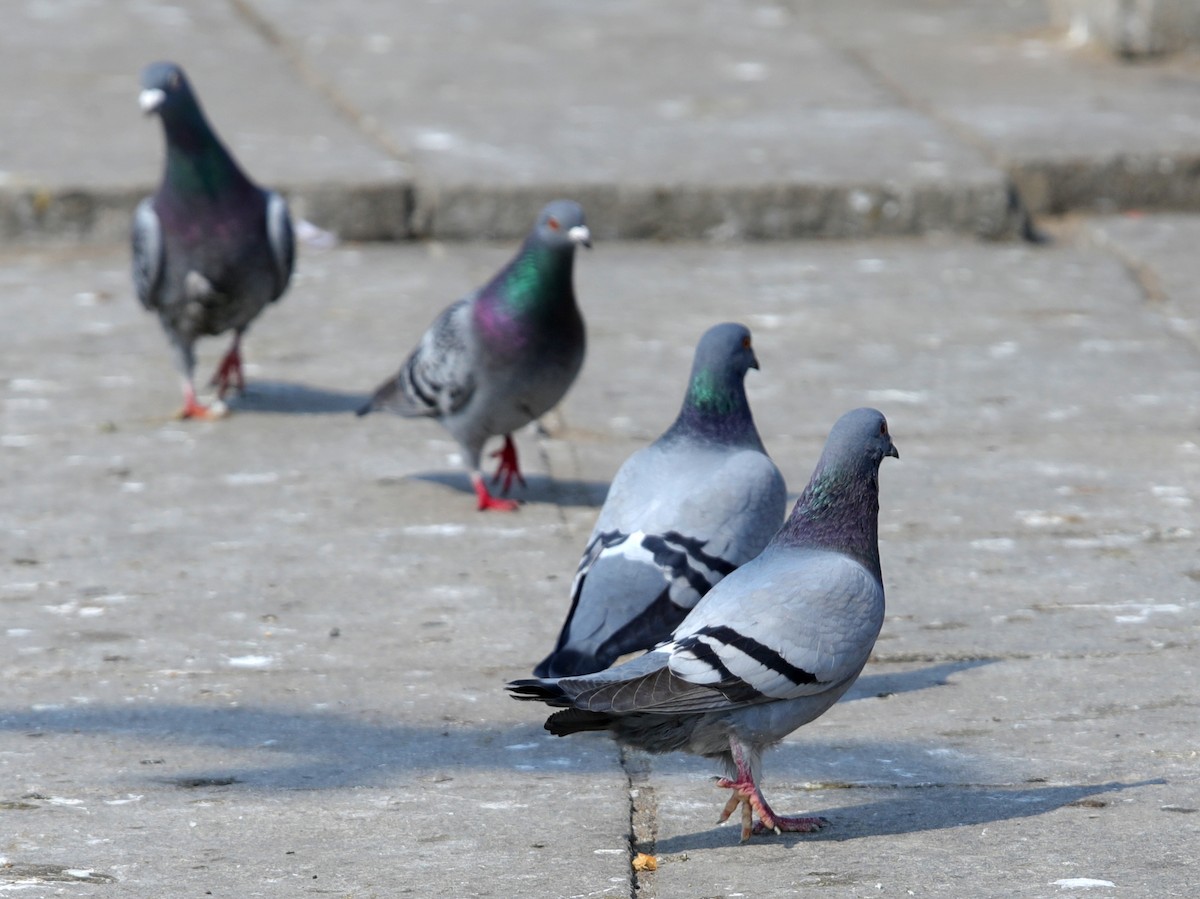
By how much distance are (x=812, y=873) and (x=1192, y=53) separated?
7.13 meters

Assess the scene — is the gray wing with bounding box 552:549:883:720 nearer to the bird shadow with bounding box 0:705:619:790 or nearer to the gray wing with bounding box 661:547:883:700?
the gray wing with bounding box 661:547:883:700

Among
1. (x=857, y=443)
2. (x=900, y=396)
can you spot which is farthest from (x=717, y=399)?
(x=900, y=396)

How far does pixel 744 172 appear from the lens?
A: 764cm

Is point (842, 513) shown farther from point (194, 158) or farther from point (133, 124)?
point (133, 124)

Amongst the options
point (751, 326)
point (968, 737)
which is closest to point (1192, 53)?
point (751, 326)

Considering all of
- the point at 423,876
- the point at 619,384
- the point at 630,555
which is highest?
the point at 630,555

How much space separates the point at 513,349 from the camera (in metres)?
5.04

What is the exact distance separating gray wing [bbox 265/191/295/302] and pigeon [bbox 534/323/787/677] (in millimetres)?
2197

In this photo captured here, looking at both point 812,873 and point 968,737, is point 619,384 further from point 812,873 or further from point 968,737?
point 812,873

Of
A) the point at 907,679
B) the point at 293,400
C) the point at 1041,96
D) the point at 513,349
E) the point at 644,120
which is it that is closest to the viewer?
the point at 907,679

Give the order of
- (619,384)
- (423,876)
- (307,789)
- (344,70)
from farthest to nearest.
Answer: (344,70), (619,384), (307,789), (423,876)

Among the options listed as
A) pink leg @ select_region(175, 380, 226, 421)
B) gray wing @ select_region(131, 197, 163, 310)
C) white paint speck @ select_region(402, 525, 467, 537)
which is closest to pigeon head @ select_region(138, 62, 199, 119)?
gray wing @ select_region(131, 197, 163, 310)

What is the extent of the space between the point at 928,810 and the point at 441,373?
2.25m

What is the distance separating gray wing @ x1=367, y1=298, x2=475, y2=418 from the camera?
16.8 ft
